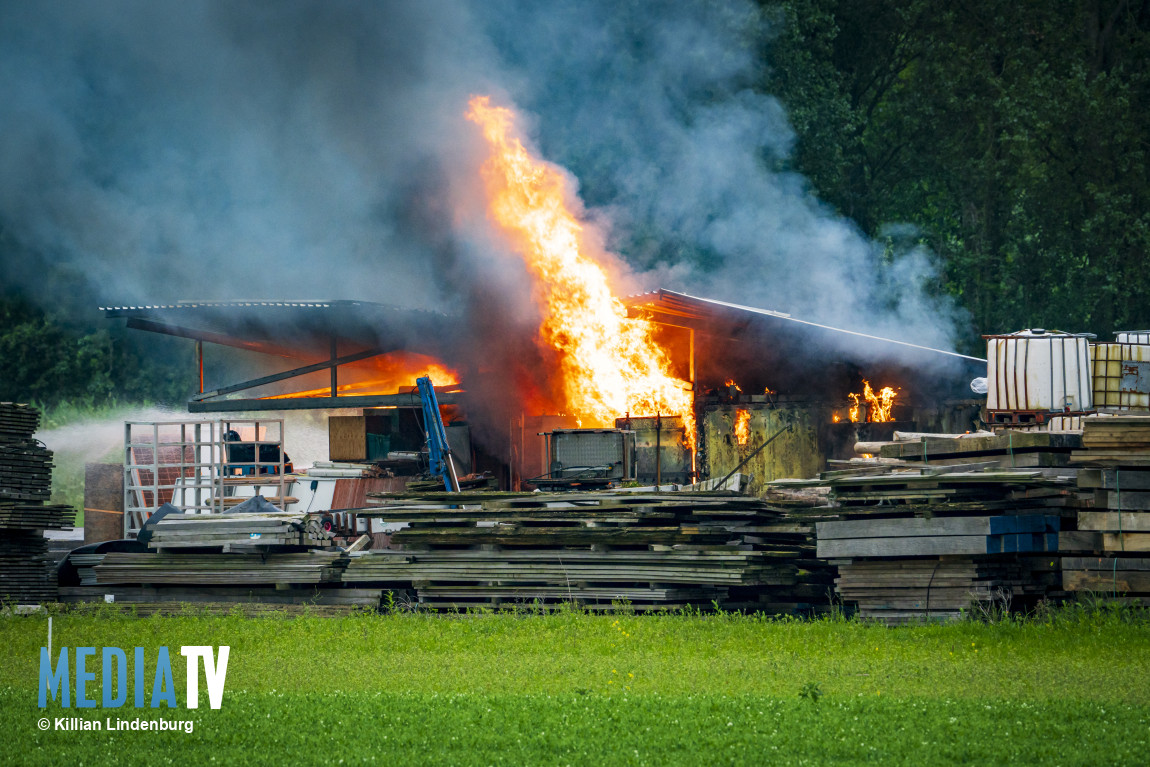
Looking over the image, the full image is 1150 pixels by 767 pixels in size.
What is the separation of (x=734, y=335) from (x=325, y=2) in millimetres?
10004

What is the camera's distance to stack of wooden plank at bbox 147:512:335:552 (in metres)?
17.7

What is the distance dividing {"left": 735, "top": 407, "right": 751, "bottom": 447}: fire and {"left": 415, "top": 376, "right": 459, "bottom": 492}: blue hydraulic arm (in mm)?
5194

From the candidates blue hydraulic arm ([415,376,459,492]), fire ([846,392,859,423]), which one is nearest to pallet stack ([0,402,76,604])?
blue hydraulic arm ([415,376,459,492])

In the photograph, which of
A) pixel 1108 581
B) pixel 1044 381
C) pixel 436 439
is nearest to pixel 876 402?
pixel 1044 381

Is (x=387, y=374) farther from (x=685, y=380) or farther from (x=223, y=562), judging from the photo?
(x=223, y=562)

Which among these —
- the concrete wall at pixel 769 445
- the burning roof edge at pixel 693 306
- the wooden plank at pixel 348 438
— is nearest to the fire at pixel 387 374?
the wooden plank at pixel 348 438

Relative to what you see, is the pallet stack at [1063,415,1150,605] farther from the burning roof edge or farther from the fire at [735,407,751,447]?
Result: the fire at [735,407,751,447]

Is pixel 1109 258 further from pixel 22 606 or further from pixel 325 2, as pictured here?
pixel 22 606

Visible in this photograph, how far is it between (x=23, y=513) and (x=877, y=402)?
14.8m

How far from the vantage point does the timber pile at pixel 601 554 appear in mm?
15992

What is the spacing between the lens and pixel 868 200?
4012cm

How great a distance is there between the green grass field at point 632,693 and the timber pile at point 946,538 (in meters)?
0.75

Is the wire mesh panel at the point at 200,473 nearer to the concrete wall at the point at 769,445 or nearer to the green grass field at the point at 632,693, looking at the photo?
the green grass field at the point at 632,693

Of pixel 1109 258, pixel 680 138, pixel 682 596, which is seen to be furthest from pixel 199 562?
pixel 1109 258
